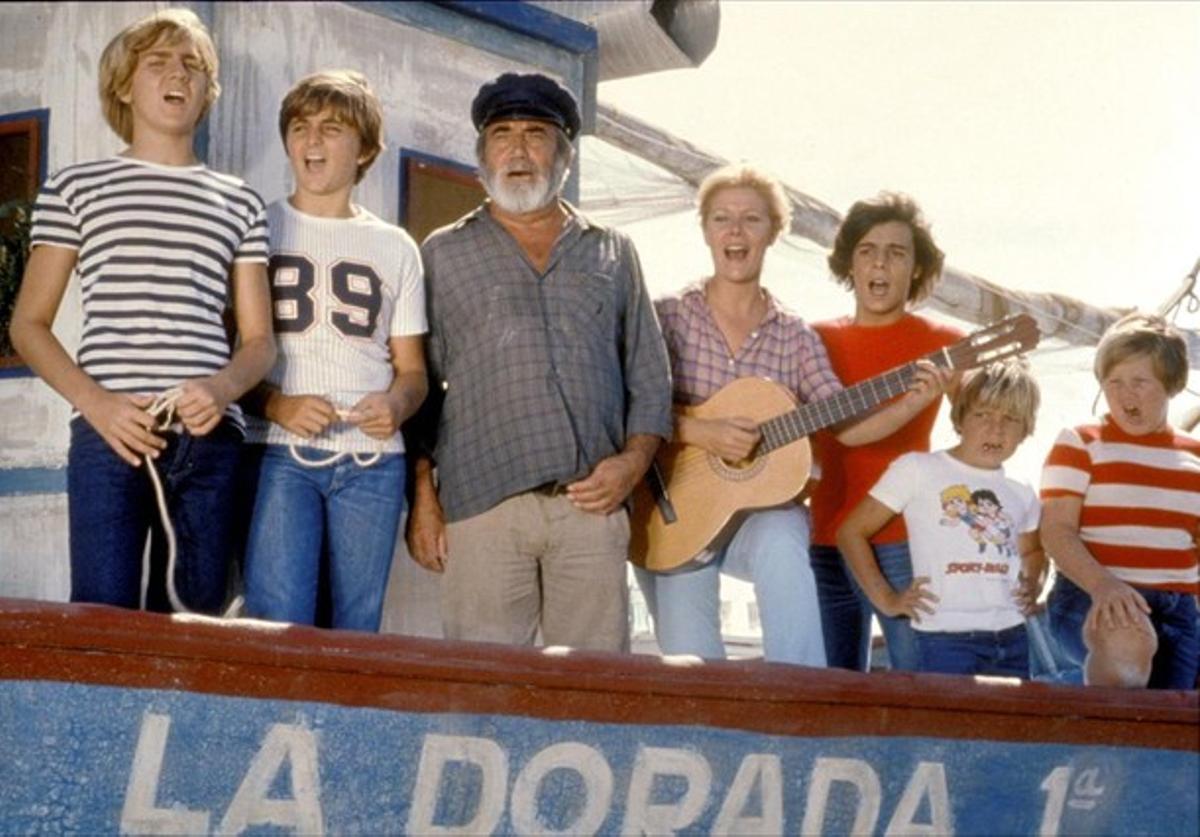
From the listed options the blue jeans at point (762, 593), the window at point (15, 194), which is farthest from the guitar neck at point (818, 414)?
the window at point (15, 194)

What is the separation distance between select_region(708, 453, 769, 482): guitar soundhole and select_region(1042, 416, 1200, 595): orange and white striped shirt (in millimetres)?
759

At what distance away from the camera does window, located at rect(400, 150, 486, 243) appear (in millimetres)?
5840

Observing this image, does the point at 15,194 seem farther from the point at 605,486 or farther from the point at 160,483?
the point at 605,486

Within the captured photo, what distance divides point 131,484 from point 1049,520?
2.34m

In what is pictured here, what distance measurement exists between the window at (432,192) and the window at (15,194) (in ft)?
3.97

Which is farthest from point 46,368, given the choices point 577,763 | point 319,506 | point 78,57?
point 78,57

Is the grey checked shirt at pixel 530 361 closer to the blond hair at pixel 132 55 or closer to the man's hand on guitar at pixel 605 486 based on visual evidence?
the man's hand on guitar at pixel 605 486

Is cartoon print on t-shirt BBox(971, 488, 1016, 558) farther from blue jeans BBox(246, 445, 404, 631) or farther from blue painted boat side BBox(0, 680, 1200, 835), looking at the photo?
blue jeans BBox(246, 445, 404, 631)

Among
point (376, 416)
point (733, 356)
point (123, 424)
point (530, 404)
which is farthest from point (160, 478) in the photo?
point (733, 356)

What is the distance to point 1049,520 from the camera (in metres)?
4.37

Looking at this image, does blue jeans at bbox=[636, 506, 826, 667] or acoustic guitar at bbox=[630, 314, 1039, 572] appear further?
acoustic guitar at bbox=[630, 314, 1039, 572]

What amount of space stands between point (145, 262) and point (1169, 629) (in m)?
2.72

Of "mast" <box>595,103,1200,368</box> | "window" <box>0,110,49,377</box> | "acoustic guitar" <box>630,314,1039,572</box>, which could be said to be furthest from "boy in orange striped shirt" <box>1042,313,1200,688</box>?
"mast" <box>595,103,1200,368</box>

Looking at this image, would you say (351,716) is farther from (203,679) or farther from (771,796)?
(771,796)
